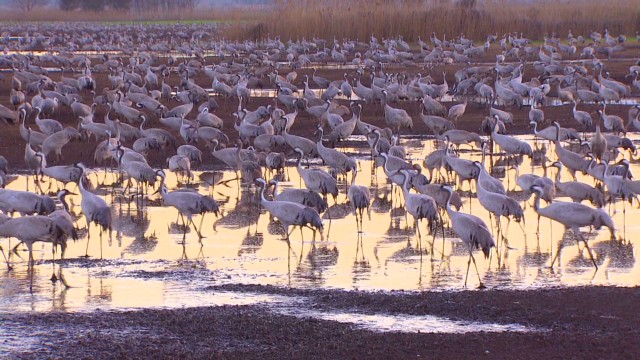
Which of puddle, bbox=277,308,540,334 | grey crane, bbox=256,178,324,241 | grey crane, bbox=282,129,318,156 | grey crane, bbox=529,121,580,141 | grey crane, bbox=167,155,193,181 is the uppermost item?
grey crane, bbox=529,121,580,141

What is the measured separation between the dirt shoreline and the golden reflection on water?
65 centimetres

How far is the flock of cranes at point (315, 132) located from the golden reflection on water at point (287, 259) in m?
0.33


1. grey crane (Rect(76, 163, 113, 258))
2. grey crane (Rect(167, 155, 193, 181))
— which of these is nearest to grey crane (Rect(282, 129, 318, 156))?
grey crane (Rect(167, 155, 193, 181))

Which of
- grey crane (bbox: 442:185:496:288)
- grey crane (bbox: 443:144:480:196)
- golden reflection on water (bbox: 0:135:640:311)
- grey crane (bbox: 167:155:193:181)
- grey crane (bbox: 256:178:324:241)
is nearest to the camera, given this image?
golden reflection on water (bbox: 0:135:640:311)

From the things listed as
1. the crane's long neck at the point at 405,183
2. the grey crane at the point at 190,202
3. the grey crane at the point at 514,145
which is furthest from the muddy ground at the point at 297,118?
the crane's long neck at the point at 405,183

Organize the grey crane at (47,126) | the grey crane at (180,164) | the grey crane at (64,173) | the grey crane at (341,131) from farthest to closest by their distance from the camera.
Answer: the grey crane at (47,126) → the grey crane at (341,131) → the grey crane at (180,164) → the grey crane at (64,173)

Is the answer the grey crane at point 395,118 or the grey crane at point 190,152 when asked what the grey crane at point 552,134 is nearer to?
the grey crane at point 395,118

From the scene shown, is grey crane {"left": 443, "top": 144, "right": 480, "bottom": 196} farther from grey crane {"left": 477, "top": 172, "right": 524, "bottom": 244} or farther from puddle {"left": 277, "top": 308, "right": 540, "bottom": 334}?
puddle {"left": 277, "top": 308, "right": 540, "bottom": 334}

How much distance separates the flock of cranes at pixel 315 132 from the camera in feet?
40.8

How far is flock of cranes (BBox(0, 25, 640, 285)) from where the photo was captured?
12.4m

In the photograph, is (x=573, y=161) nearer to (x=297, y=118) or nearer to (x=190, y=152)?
(x=190, y=152)

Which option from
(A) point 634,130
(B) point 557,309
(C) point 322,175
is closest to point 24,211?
(C) point 322,175

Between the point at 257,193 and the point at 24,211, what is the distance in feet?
13.7

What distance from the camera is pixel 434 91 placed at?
26.6m
